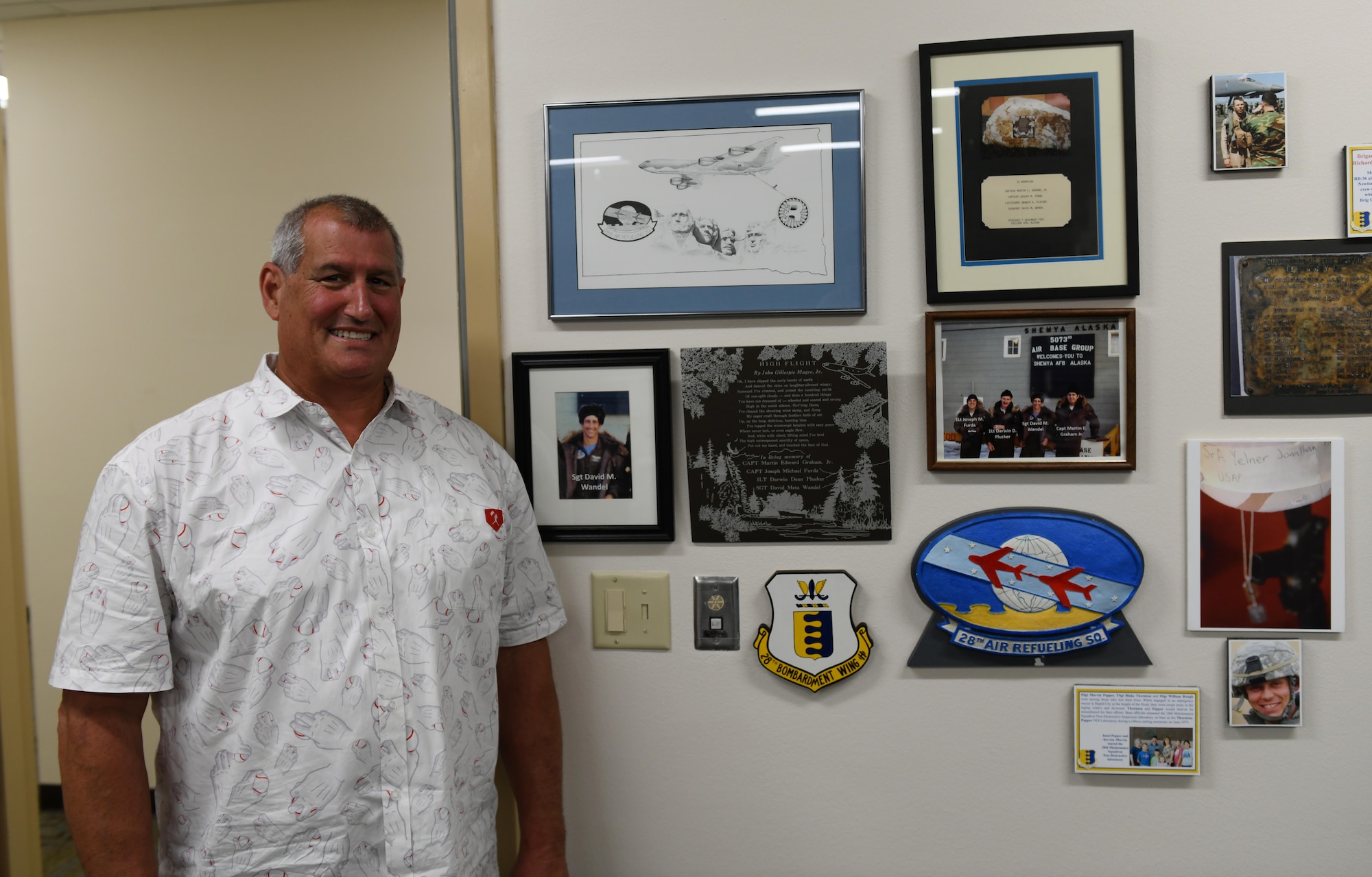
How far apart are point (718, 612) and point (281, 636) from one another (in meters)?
0.63

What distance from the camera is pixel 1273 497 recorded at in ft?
3.64

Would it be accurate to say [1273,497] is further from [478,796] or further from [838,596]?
[478,796]

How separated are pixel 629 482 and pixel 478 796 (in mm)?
514

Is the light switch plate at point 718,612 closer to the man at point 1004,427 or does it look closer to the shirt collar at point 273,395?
the man at point 1004,427

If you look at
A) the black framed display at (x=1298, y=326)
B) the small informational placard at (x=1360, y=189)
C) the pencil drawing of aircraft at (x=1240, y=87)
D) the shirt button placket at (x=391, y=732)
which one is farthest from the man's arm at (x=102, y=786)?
the small informational placard at (x=1360, y=189)

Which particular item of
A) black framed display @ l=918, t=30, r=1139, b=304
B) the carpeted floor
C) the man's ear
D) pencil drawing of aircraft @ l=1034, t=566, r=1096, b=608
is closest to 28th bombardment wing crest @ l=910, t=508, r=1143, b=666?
pencil drawing of aircraft @ l=1034, t=566, r=1096, b=608

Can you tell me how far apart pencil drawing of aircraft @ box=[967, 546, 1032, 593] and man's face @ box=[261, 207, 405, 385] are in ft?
3.16

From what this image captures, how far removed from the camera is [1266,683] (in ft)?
3.66

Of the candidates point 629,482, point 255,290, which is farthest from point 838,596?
point 255,290

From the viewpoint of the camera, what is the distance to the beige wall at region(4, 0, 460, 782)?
1962 millimetres

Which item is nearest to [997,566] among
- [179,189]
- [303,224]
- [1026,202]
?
[1026,202]

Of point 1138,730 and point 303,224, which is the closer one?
point 303,224

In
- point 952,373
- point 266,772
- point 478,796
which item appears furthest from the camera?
point 952,373

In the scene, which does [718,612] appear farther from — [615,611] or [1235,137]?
[1235,137]
